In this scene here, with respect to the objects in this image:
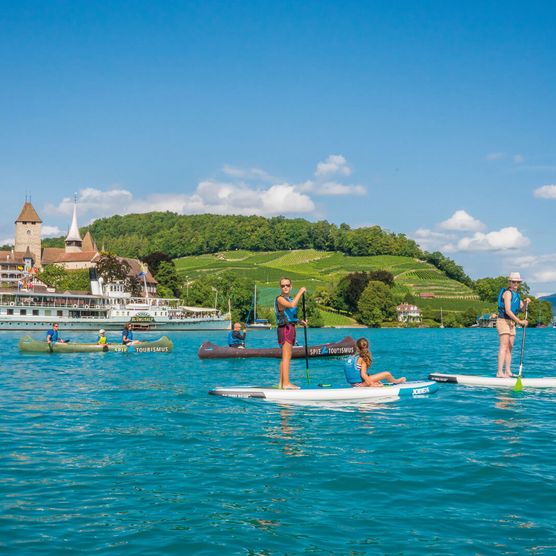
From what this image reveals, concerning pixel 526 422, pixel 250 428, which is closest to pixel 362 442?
pixel 250 428

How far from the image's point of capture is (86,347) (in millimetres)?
41531

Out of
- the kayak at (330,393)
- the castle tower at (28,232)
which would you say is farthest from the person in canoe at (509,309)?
the castle tower at (28,232)

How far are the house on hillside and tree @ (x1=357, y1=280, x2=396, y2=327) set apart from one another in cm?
336

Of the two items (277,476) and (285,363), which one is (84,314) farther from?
(277,476)

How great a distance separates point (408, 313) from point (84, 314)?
76931mm

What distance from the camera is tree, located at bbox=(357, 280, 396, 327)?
151125mm

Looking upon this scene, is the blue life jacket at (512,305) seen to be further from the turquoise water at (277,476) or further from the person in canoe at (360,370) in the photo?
the person in canoe at (360,370)

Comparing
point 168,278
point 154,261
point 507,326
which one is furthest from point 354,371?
point 154,261

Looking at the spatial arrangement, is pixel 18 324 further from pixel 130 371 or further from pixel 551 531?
pixel 551 531

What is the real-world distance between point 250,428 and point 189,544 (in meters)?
6.94

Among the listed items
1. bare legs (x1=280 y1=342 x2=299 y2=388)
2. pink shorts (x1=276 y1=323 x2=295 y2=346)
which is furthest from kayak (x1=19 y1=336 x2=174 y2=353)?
pink shorts (x1=276 y1=323 x2=295 y2=346)

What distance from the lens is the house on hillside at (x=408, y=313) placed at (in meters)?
157

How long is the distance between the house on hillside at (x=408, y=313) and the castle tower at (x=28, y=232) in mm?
99660

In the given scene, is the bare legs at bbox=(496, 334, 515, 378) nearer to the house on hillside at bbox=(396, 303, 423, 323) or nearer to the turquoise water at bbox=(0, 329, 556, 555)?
the turquoise water at bbox=(0, 329, 556, 555)
